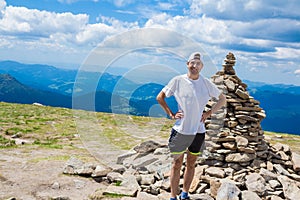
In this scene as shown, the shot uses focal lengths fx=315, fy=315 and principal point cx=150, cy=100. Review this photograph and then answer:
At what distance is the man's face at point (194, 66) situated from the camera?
6633 millimetres

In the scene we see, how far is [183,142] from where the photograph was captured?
683cm

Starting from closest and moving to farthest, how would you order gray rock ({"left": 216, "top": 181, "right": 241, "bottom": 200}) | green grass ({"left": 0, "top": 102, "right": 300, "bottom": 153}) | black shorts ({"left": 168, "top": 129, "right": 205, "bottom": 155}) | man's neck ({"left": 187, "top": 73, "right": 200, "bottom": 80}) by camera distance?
1. man's neck ({"left": 187, "top": 73, "right": 200, "bottom": 80})
2. black shorts ({"left": 168, "top": 129, "right": 205, "bottom": 155})
3. gray rock ({"left": 216, "top": 181, "right": 241, "bottom": 200})
4. green grass ({"left": 0, "top": 102, "right": 300, "bottom": 153})

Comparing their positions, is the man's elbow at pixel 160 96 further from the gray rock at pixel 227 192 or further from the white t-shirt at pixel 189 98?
the gray rock at pixel 227 192

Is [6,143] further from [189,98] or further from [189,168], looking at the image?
[189,98]

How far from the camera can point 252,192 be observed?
27.5ft

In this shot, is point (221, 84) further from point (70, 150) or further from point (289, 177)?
point (70, 150)

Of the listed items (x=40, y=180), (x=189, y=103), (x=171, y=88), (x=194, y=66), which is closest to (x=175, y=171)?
(x=189, y=103)

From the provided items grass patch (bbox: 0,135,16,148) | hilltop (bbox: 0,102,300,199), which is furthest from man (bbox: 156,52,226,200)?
grass patch (bbox: 0,135,16,148)

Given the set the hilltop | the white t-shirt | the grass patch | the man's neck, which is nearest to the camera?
the white t-shirt

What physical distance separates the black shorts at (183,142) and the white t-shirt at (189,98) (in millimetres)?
141

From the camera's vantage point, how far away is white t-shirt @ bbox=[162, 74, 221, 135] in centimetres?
657

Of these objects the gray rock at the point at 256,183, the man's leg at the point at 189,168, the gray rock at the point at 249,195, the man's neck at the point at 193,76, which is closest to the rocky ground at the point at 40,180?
the man's leg at the point at 189,168

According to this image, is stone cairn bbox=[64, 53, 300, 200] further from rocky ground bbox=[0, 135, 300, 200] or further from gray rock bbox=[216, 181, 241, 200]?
rocky ground bbox=[0, 135, 300, 200]

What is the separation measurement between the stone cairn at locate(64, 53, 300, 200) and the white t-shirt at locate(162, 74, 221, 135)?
2516 millimetres
